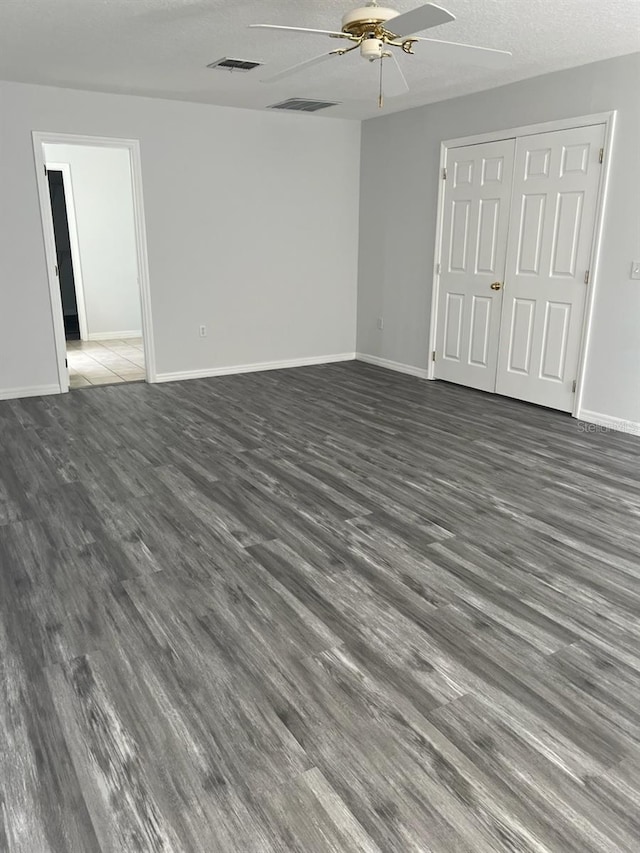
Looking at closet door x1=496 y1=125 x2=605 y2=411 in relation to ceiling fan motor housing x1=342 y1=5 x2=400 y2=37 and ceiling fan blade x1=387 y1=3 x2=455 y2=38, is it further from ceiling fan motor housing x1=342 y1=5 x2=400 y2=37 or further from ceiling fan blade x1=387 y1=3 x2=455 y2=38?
ceiling fan blade x1=387 y1=3 x2=455 y2=38

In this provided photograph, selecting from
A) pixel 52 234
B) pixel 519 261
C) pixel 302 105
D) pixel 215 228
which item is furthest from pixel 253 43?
pixel 519 261

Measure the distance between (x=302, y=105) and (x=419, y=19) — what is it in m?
3.71

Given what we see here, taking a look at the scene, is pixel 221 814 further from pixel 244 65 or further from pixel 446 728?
pixel 244 65

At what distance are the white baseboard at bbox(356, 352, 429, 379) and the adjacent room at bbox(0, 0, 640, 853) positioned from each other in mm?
32

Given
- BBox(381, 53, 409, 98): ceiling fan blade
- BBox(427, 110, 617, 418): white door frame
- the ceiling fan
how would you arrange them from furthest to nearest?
BBox(427, 110, 617, 418): white door frame → BBox(381, 53, 409, 98): ceiling fan blade → the ceiling fan

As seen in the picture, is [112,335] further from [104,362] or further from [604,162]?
[604,162]

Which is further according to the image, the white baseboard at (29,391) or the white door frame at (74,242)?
the white door frame at (74,242)

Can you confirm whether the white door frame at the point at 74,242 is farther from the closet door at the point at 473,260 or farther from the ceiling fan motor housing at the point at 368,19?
the ceiling fan motor housing at the point at 368,19

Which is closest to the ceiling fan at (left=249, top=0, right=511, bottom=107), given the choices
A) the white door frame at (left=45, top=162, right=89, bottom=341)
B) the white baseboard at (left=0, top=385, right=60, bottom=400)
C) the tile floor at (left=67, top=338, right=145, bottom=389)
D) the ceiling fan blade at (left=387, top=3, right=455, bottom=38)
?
the ceiling fan blade at (left=387, top=3, right=455, bottom=38)

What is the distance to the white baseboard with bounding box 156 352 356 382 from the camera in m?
6.39

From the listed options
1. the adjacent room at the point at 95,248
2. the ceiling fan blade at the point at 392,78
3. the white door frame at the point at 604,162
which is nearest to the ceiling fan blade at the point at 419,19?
the ceiling fan blade at the point at 392,78

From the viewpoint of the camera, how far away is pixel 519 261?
17.4 ft

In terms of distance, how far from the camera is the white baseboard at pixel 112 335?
895 cm

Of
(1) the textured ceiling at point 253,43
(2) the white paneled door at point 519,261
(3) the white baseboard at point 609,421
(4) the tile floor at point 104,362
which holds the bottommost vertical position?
(4) the tile floor at point 104,362
